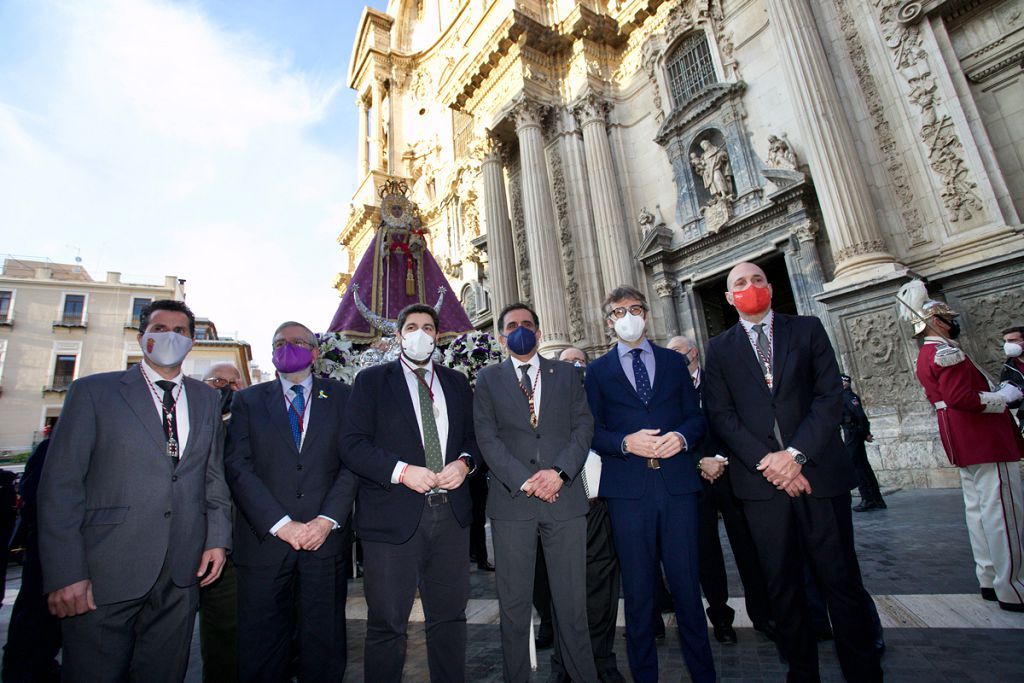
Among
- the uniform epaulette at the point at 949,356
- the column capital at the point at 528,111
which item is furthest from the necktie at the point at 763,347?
the column capital at the point at 528,111

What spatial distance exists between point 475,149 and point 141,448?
55.2 ft

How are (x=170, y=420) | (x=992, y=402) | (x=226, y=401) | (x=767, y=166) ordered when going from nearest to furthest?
(x=170, y=420)
(x=992, y=402)
(x=226, y=401)
(x=767, y=166)

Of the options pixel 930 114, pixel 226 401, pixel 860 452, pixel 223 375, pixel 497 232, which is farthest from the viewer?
pixel 497 232

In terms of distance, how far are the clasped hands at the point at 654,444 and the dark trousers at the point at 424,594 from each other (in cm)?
114

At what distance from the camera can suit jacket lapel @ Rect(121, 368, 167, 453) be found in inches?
93.1

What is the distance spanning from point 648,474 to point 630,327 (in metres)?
0.95

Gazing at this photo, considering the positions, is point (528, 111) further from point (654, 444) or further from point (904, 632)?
point (904, 632)

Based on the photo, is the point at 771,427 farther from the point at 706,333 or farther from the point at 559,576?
the point at 706,333

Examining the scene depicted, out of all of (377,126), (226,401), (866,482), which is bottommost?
(866,482)

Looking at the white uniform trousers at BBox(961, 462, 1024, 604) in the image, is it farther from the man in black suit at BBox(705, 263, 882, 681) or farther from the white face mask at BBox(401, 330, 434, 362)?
the white face mask at BBox(401, 330, 434, 362)

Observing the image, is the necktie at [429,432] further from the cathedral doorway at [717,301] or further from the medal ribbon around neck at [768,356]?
the cathedral doorway at [717,301]

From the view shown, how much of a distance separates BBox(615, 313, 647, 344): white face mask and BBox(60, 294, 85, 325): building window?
35.6 metres

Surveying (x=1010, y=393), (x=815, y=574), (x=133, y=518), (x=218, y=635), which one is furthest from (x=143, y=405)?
(x=1010, y=393)

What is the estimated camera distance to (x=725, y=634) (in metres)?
3.08
